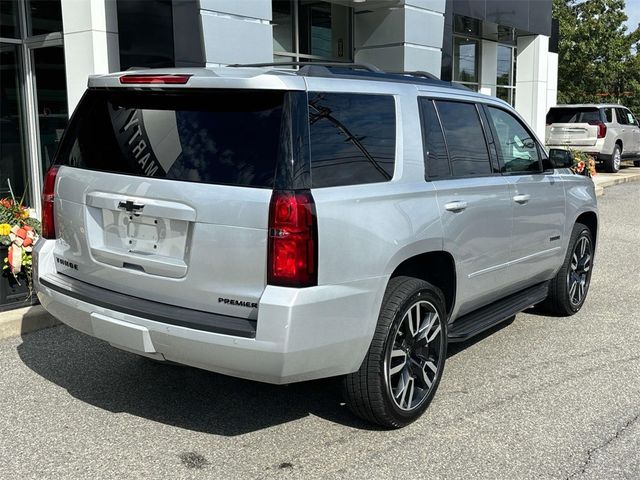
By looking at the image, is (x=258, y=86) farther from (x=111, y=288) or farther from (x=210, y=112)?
(x=111, y=288)

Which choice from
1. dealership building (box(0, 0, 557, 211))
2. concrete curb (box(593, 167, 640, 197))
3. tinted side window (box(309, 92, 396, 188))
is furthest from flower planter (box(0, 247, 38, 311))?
concrete curb (box(593, 167, 640, 197))

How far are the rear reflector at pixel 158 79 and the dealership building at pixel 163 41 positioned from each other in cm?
A: 541

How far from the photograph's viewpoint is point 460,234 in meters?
4.30

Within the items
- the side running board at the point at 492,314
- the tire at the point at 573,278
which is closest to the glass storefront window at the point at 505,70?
the tire at the point at 573,278

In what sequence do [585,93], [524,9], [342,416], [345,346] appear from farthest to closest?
[585,93]
[524,9]
[342,416]
[345,346]

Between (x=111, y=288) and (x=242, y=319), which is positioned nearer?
(x=242, y=319)

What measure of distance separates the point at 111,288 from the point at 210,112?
1098 millimetres

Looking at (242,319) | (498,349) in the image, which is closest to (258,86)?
(242,319)

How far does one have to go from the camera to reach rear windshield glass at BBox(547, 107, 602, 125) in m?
20.0

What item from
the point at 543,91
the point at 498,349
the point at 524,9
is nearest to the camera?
the point at 498,349

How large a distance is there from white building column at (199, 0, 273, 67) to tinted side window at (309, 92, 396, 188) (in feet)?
18.5

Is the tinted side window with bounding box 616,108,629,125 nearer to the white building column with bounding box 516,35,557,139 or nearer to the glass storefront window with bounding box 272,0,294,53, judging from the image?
the white building column with bounding box 516,35,557,139

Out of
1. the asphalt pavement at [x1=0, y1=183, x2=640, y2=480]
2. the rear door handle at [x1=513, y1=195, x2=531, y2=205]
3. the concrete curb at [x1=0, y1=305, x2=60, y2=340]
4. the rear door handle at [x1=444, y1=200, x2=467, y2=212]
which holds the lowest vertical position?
the asphalt pavement at [x1=0, y1=183, x2=640, y2=480]

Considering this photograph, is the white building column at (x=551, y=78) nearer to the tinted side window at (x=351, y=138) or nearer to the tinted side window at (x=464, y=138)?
the tinted side window at (x=464, y=138)
